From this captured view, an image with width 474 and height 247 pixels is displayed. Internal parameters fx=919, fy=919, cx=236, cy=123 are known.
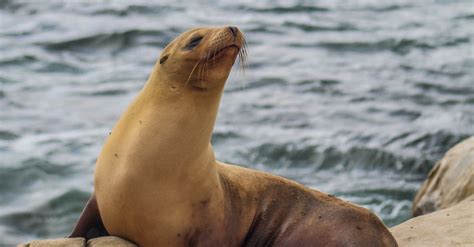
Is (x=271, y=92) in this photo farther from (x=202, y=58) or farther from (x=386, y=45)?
(x=202, y=58)

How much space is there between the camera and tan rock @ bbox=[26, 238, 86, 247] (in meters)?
5.21

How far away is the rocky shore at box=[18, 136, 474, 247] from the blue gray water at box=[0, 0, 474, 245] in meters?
1.02

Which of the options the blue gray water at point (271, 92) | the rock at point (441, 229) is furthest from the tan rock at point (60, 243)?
the blue gray water at point (271, 92)

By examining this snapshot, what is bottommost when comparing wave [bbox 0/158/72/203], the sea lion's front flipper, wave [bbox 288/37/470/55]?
wave [bbox 288/37/470/55]

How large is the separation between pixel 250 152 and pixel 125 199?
619cm

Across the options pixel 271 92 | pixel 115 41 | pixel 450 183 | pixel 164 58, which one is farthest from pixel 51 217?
pixel 115 41

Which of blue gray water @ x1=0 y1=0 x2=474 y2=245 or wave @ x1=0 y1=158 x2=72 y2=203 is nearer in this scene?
wave @ x1=0 y1=158 x2=72 y2=203

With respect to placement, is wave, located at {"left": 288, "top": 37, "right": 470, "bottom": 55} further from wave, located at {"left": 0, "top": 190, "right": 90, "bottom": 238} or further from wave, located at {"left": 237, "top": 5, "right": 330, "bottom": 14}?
wave, located at {"left": 0, "top": 190, "right": 90, "bottom": 238}

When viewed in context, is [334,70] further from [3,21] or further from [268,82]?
[3,21]

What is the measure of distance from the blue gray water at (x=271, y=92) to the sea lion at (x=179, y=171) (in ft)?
11.1

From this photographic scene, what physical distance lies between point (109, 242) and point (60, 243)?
278 mm

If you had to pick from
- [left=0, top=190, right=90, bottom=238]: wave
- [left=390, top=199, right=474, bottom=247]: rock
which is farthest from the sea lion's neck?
[left=0, top=190, right=90, bottom=238]: wave

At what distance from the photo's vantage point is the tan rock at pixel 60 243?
5.21 meters

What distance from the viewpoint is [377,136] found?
12.0 meters
